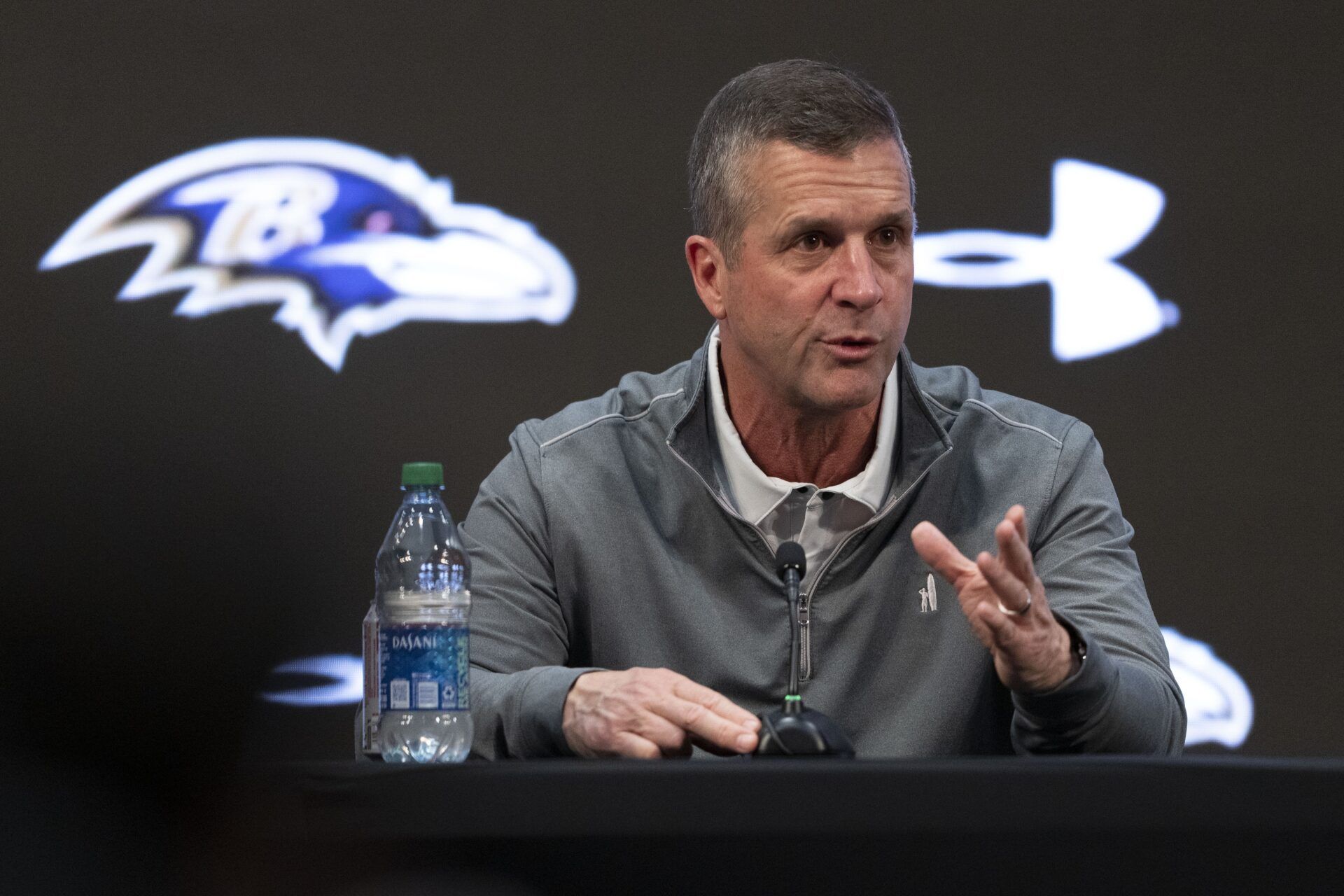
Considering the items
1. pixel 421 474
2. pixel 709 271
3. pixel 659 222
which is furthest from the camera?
pixel 659 222

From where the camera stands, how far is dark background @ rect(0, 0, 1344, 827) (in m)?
2.74

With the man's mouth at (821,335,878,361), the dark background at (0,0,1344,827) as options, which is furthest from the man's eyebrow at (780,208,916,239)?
the dark background at (0,0,1344,827)

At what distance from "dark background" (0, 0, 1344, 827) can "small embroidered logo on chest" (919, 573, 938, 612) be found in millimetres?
1226

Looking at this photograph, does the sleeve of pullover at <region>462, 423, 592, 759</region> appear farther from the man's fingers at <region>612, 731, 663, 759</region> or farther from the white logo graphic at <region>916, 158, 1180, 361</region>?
the white logo graphic at <region>916, 158, 1180, 361</region>

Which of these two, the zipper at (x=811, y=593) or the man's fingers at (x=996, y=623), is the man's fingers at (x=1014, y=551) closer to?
the man's fingers at (x=996, y=623)

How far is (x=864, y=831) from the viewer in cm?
74

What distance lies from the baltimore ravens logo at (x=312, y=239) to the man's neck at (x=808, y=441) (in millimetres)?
1128

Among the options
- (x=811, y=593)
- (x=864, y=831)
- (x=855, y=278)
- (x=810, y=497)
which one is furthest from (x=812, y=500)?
(x=864, y=831)

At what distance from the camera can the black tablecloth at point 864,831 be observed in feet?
2.43

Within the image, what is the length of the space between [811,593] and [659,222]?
1345 mm

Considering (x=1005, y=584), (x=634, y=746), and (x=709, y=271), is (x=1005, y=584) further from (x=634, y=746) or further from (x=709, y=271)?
(x=709, y=271)

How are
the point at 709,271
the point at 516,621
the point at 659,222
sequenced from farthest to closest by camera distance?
1. the point at 659,222
2. the point at 709,271
3. the point at 516,621

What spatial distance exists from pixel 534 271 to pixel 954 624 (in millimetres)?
1418

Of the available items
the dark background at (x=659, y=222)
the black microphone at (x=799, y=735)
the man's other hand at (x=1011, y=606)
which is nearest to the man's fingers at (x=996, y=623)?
the man's other hand at (x=1011, y=606)
